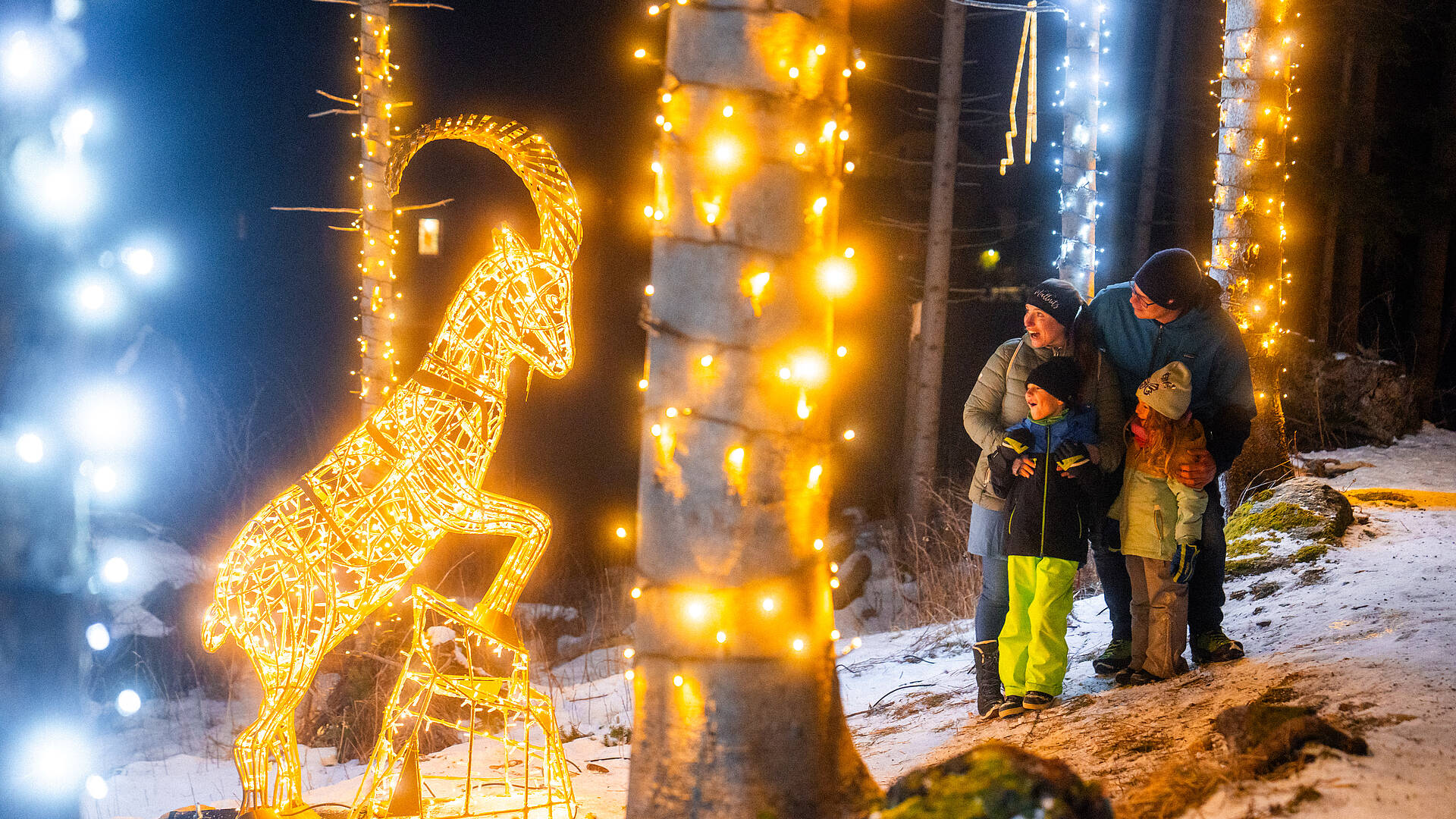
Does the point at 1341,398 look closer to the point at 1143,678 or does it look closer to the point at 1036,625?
the point at 1143,678

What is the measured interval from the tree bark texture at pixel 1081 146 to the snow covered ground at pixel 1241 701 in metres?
2.91

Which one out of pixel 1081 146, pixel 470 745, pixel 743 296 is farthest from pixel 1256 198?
pixel 470 745

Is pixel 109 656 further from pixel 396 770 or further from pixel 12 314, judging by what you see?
pixel 12 314

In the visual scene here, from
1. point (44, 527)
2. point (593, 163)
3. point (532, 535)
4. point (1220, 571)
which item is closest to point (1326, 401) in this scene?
point (1220, 571)

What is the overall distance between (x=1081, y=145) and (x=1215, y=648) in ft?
16.9

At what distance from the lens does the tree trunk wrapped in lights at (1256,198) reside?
6.67 m

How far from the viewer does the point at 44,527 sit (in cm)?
174

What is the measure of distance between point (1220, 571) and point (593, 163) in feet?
30.6

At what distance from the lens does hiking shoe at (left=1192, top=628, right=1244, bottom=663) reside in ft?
13.6

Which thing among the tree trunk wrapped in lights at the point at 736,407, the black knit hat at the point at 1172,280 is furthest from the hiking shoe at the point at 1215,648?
the tree trunk wrapped in lights at the point at 736,407

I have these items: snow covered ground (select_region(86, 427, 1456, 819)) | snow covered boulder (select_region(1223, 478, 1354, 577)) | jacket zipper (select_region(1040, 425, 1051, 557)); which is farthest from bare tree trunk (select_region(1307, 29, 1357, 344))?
jacket zipper (select_region(1040, 425, 1051, 557))

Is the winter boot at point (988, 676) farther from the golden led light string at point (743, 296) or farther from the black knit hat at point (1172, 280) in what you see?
the golden led light string at point (743, 296)

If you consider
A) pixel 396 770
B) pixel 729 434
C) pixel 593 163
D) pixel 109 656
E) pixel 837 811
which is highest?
pixel 593 163

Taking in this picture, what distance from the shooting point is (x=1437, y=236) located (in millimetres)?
14961
